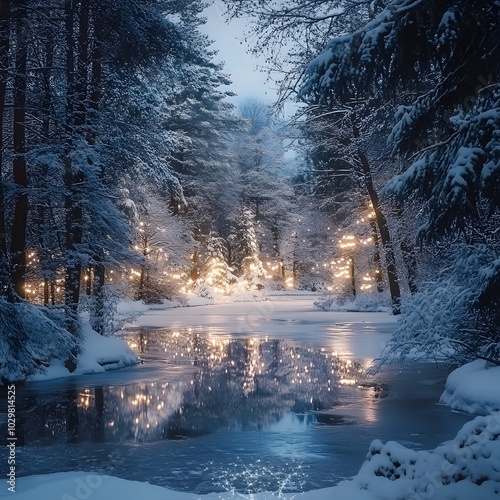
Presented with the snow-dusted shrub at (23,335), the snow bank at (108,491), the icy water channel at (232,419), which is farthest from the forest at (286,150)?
the snow bank at (108,491)

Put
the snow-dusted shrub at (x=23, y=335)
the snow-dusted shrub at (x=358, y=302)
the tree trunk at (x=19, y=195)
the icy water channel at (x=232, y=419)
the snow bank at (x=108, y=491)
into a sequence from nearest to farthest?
the snow bank at (x=108, y=491) < the icy water channel at (x=232, y=419) < the snow-dusted shrub at (x=23, y=335) < the tree trunk at (x=19, y=195) < the snow-dusted shrub at (x=358, y=302)

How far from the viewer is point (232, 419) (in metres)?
10.4

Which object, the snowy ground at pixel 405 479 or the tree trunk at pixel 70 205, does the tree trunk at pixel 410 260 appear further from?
the snowy ground at pixel 405 479

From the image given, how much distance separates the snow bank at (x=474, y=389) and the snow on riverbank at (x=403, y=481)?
180 inches

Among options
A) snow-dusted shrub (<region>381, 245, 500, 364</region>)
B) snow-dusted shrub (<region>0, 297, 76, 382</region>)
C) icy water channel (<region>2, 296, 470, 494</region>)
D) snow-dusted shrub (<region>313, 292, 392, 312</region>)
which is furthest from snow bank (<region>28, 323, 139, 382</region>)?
snow-dusted shrub (<region>313, 292, 392, 312</region>)

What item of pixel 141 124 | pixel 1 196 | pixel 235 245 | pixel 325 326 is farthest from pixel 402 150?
pixel 235 245

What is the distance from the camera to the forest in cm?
566

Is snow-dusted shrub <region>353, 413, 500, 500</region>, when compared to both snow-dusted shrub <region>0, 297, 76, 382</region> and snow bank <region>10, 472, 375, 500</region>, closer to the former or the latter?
snow bank <region>10, 472, 375, 500</region>

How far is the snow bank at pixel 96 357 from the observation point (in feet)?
50.0

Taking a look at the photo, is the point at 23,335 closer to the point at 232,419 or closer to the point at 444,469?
the point at 232,419

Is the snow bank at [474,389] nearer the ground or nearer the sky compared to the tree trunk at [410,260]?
nearer the ground

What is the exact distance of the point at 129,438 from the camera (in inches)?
362

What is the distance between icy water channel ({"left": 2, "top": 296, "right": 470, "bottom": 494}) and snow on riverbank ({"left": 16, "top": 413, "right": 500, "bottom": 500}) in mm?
504

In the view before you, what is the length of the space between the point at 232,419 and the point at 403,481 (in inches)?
210
